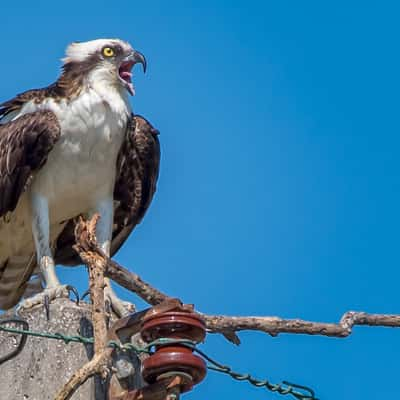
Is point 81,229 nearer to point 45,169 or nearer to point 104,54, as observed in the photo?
point 45,169

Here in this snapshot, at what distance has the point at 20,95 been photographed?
1023 centimetres

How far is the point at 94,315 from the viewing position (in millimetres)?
A: 5516

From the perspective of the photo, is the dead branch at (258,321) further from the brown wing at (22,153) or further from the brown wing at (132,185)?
the brown wing at (132,185)

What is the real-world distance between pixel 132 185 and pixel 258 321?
448cm

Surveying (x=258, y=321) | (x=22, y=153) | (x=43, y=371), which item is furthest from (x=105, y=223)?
(x=258, y=321)

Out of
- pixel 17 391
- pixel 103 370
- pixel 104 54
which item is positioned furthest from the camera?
pixel 104 54

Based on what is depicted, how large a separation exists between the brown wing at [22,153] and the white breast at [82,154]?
0.36 ft

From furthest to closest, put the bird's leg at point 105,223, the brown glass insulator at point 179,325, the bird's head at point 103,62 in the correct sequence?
the bird's head at point 103,62
the bird's leg at point 105,223
the brown glass insulator at point 179,325

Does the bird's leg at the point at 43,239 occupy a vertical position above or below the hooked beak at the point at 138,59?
below

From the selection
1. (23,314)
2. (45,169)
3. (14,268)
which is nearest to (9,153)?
(45,169)

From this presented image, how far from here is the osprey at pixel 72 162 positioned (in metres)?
9.74

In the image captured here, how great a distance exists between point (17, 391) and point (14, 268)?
370 cm

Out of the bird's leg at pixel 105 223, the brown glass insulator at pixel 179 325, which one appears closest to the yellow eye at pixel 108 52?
the bird's leg at pixel 105 223

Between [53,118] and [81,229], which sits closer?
[81,229]
